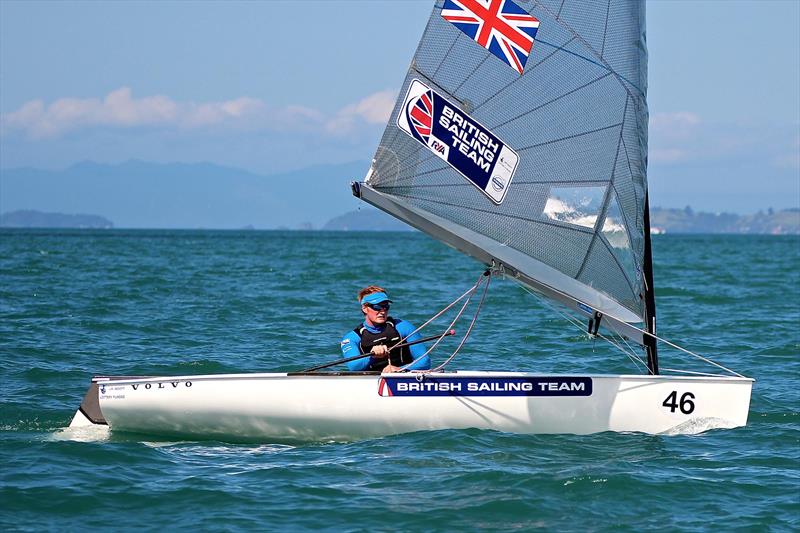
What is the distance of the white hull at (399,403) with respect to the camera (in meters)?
8.98

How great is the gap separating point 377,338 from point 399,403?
2.77 feet

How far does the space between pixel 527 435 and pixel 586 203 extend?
6.33 feet

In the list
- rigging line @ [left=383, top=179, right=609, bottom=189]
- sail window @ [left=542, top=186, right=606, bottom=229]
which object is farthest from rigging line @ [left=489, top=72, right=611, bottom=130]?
sail window @ [left=542, top=186, right=606, bottom=229]

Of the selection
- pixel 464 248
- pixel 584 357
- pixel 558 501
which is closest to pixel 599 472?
pixel 558 501

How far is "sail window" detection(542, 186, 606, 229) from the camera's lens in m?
9.04

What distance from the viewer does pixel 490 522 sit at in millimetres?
7137

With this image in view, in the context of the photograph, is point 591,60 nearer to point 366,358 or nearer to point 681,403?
point 681,403

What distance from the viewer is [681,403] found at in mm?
9133

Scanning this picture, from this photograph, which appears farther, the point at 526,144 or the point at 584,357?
the point at 584,357

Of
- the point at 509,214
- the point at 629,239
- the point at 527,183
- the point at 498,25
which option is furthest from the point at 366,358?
the point at 498,25

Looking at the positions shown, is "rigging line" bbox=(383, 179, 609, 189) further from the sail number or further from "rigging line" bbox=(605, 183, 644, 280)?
the sail number

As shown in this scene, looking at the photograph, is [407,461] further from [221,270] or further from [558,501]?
[221,270]

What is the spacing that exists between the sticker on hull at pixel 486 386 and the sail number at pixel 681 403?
0.65 meters

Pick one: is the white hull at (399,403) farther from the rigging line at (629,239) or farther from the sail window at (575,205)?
the sail window at (575,205)
